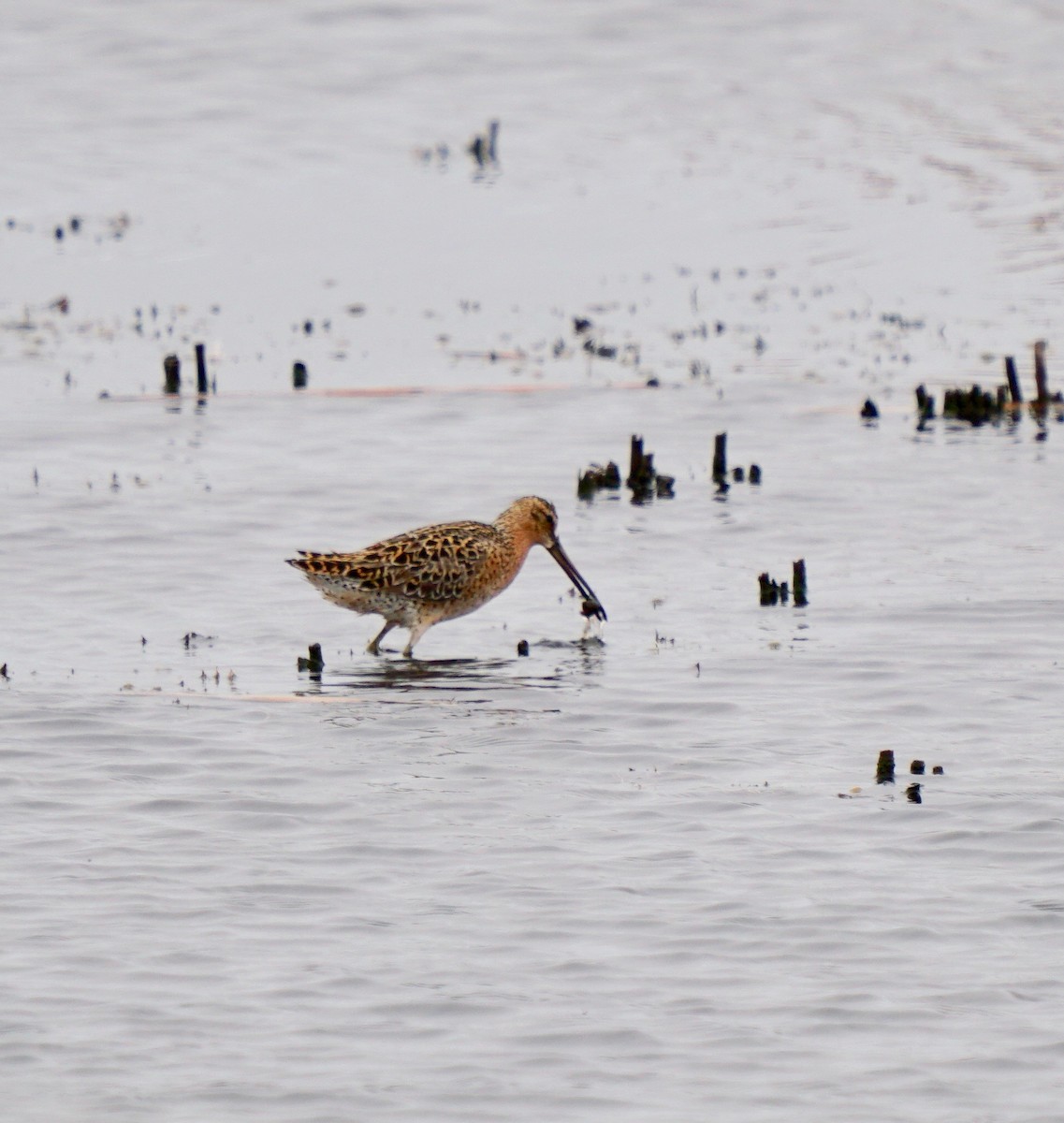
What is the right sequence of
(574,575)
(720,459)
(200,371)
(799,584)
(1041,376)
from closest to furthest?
(574,575) < (799,584) < (720,459) < (1041,376) < (200,371)

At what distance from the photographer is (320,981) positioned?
31.2ft

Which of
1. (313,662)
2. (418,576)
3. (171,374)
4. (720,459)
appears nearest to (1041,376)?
(720,459)

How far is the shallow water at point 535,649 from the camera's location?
358 inches

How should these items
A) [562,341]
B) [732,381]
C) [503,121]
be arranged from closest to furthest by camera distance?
1. [732,381]
2. [562,341]
3. [503,121]

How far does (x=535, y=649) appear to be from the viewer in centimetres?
1592

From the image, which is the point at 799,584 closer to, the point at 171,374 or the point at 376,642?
the point at 376,642

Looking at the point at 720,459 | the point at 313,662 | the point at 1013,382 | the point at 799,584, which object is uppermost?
the point at 1013,382

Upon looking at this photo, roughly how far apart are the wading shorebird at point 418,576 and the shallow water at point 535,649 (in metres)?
0.33

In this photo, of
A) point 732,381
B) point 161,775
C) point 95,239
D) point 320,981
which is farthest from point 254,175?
point 320,981

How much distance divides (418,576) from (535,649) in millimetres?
966

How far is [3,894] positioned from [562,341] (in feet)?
62.3

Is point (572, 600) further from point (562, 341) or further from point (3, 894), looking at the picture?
point (562, 341)

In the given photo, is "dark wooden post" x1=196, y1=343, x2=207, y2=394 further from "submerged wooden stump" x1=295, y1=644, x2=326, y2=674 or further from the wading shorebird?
"submerged wooden stump" x1=295, y1=644, x2=326, y2=674

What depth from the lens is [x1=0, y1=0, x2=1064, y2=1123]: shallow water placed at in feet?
29.9
